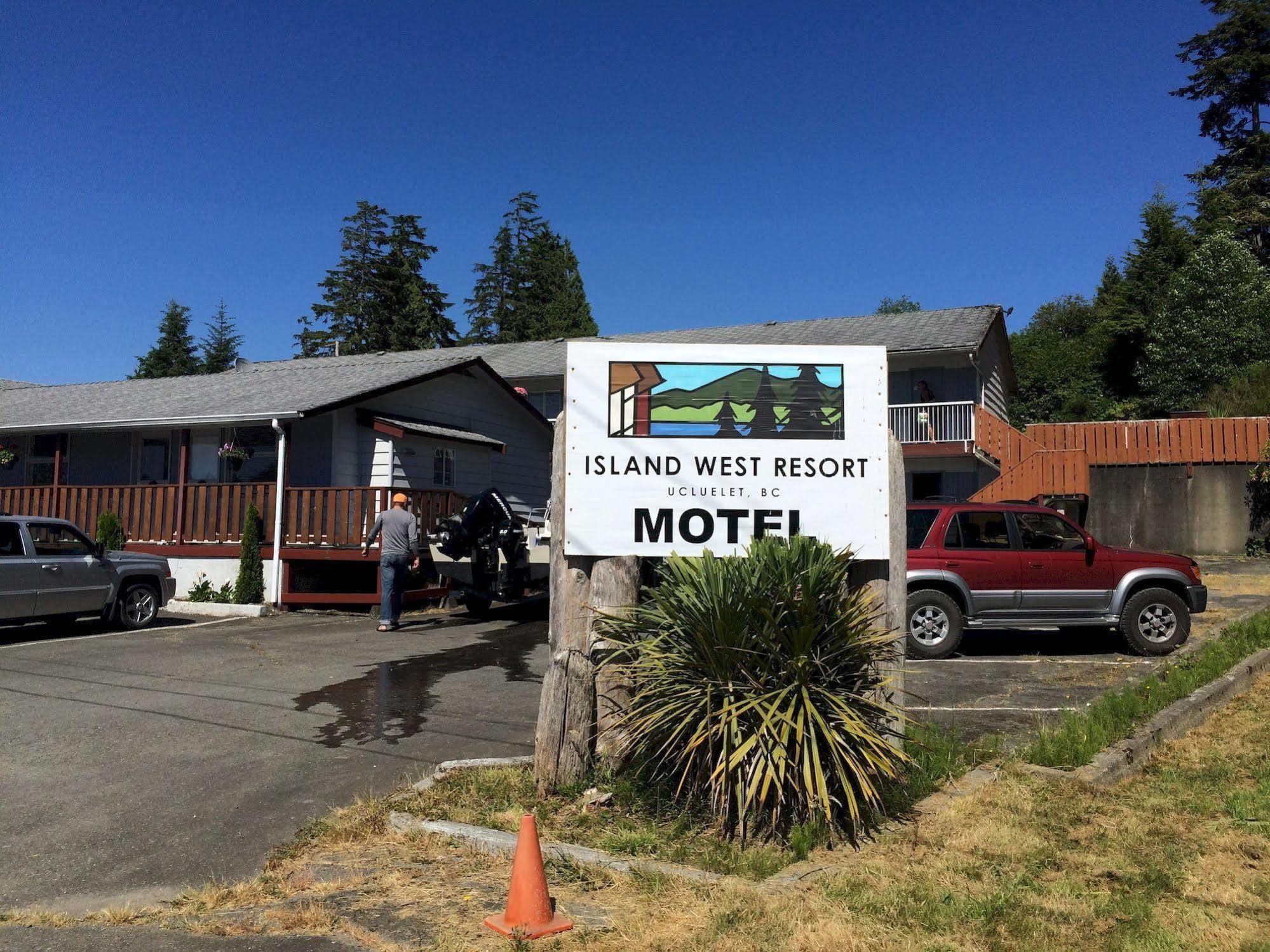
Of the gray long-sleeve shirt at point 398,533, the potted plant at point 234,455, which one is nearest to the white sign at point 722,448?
the gray long-sleeve shirt at point 398,533

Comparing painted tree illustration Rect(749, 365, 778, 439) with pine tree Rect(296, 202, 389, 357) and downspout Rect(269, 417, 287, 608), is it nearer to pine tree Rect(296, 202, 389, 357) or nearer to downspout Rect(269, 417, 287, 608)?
downspout Rect(269, 417, 287, 608)

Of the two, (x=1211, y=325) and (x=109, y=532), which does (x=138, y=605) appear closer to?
(x=109, y=532)

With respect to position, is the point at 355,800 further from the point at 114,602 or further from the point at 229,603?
the point at 229,603

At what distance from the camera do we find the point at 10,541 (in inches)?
465

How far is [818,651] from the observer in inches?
193

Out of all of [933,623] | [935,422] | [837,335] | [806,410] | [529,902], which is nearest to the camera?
[529,902]

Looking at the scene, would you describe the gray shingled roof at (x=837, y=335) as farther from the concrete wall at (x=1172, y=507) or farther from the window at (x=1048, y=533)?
the window at (x=1048, y=533)

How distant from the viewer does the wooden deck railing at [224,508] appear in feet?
51.9

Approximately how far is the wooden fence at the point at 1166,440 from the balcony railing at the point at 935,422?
2.21m

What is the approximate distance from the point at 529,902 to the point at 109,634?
1129cm

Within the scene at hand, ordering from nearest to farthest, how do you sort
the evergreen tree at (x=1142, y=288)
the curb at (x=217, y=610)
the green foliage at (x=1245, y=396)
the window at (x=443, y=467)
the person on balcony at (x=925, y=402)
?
the curb at (x=217, y=610) → the window at (x=443, y=467) → the person on balcony at (x=925, y=402) → the green foliage at (x=1245, y=396) → the evergreen tree at (x=1142, y=288)

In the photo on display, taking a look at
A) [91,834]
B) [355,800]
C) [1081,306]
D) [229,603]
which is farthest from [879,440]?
[1081,306]

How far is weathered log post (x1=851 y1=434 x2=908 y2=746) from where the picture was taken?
215 inches

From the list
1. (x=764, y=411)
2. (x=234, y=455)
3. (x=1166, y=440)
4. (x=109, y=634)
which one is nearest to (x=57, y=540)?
(x=109, y=634)
